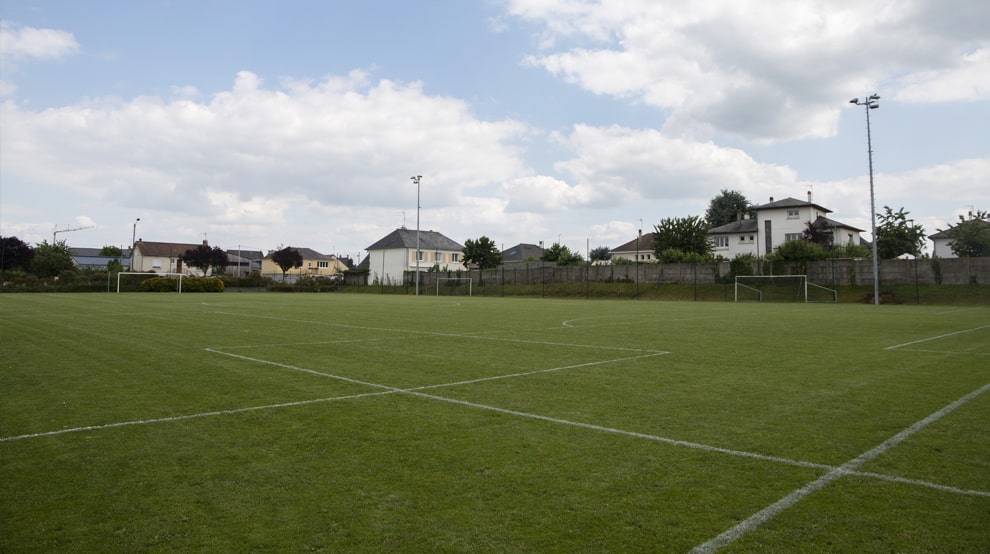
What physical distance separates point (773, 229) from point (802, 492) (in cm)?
→ 7187

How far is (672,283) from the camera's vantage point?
49.5m

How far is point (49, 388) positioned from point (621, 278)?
158ft

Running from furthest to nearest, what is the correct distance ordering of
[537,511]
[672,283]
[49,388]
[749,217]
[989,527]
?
[749,217] → [672,283] → [49,388] → [537,511] → [989,527]

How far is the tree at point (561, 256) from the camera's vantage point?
73.4 metres

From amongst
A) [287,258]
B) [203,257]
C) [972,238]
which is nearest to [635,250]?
[972,238]

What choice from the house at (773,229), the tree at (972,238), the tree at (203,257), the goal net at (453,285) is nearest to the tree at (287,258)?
the tree at (203,257)

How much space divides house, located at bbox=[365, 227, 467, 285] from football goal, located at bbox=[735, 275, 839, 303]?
4424cm

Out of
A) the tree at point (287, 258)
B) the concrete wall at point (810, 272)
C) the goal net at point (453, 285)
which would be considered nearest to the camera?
the concrete wall at point (810, 272)

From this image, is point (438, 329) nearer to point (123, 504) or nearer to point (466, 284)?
point (123, 504)

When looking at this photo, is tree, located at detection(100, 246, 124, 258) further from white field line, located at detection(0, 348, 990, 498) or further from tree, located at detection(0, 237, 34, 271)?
white field line, located at detection(0, 348, 990, 498)

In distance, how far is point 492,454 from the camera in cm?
478

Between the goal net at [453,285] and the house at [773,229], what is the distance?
30.9 meters

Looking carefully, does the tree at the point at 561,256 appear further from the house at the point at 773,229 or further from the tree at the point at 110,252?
the tree at the point at 110,252

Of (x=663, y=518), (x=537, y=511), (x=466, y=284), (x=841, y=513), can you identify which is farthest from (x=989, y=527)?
(x=466, y=284)
